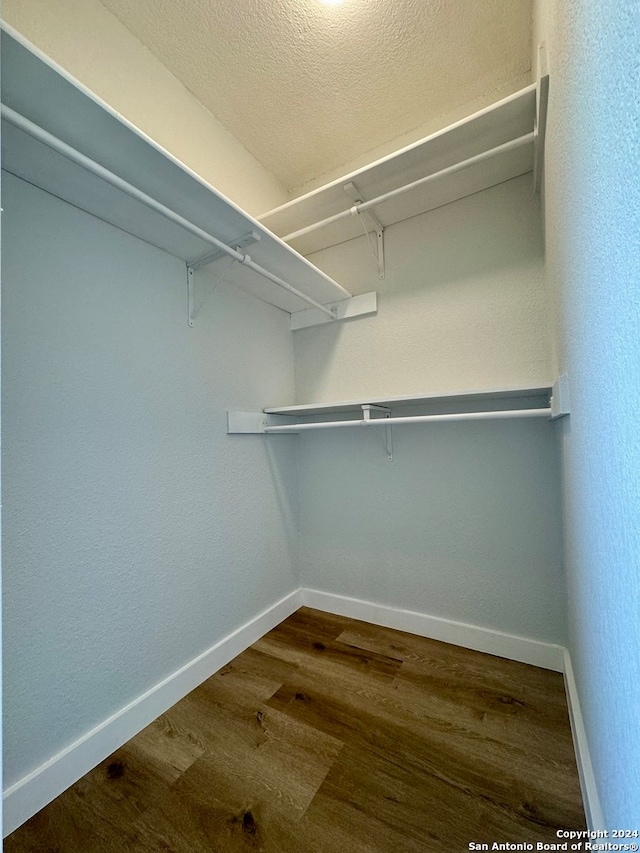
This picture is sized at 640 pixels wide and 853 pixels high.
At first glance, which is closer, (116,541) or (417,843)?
(417,843)

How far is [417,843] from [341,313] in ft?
6.72

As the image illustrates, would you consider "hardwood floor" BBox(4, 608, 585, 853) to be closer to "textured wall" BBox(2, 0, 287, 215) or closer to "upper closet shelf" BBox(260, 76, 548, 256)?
"upper closet shelf" BBox(260, 76, 548, 256)

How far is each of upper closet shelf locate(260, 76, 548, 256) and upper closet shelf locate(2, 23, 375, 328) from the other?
1.12 ft

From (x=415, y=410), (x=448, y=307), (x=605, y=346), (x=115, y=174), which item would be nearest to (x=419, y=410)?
(x=415, y=410)

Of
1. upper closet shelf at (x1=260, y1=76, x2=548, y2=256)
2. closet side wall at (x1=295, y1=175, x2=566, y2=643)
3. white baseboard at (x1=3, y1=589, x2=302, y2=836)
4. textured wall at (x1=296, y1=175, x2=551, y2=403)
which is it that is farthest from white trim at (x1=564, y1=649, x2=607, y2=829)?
upper closet shelf at (x1=260, y1=76, x2=548, y2=256)

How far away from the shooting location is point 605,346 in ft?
1.81

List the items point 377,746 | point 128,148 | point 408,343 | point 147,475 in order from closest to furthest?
1. point 128,148
2. point 377,746
3. point 147,475
4. point 408,343

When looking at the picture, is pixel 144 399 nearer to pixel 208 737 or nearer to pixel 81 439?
pixel 81 439

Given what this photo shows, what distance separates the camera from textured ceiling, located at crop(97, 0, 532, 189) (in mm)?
1315

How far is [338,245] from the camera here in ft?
6.76

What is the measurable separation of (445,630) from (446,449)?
34.7 inches

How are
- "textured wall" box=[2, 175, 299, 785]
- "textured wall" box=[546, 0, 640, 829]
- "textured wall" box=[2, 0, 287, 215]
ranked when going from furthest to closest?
"textured wall" box=[2, 0, 287, 215]
"textured wall" box=[2, 175, 299, 785]
"textured wall" box=[546, 0, 640, 829]

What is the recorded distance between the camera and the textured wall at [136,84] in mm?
1142

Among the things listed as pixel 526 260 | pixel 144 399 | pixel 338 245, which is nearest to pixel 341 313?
pixel 338 245
